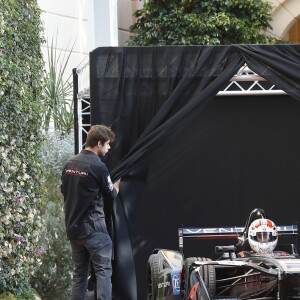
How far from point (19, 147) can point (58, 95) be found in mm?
5580

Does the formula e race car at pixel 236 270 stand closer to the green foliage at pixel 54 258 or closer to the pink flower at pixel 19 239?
the pink flower at pixel 19 239

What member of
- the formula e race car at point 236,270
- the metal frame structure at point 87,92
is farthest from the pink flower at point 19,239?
the metal frame structure at point 87,92

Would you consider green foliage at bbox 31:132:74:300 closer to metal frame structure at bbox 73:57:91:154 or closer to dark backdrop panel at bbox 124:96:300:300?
metal frame structure at bbox 73:57:91:154

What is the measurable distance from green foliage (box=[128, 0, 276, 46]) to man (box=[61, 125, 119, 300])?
9.35 m

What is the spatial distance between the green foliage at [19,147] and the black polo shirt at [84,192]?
658 millimetres

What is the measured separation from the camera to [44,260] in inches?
410

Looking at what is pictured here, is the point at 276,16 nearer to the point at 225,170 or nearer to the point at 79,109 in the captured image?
the point at 225,170

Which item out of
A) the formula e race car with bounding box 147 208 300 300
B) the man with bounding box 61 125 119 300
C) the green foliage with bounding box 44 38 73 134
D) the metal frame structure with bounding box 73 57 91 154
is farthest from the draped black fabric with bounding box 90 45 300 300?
the green foliage with bounding box 44 38 73 134

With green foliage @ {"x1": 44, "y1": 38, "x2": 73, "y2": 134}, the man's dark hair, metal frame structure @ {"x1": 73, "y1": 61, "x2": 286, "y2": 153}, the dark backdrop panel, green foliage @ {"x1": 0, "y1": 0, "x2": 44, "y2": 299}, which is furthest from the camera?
green foliage @ {"x1": 44, "y1": 38, "x2": 73, "y2": 134}

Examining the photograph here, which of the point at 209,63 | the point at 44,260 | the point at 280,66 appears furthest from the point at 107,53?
the point at 44,260

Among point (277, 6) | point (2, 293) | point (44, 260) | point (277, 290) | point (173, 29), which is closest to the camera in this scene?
point (277, 290)

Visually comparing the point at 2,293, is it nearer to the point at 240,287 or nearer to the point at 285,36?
the point at 240,287

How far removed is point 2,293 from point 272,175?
3.80 metres

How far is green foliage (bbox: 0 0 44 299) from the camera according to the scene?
8.63 meters
